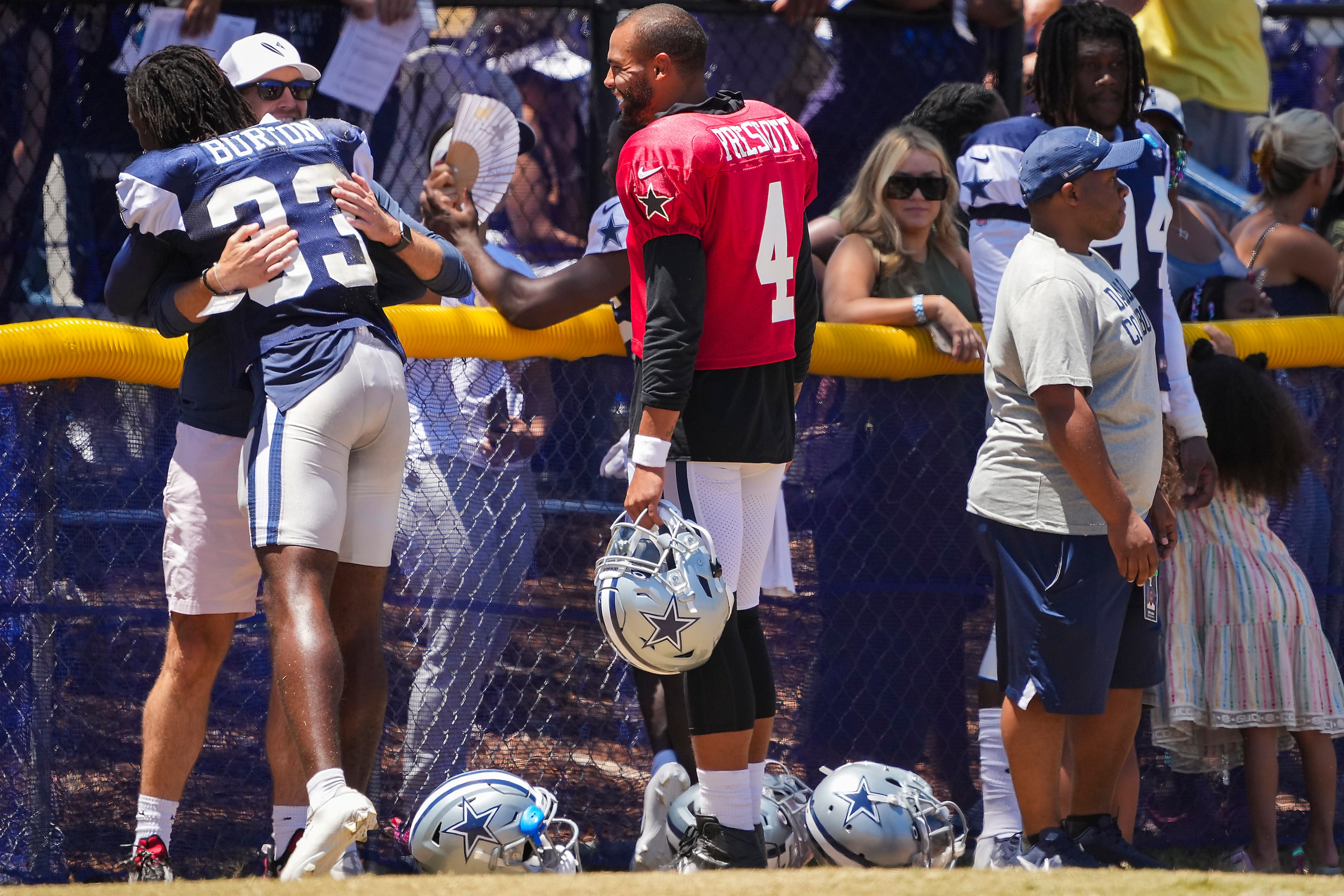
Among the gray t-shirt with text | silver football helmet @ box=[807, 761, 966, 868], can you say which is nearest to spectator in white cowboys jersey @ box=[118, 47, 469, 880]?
silver football helmet @ box=[807, 761, 966, 868]

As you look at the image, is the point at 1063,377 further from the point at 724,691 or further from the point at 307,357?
the point at 307,357

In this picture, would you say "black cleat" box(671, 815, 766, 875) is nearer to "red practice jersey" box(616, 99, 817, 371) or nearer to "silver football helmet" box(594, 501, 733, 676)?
"silver football helmet" box(594, 501, 733, 676)

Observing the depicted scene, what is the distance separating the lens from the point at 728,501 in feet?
11.9

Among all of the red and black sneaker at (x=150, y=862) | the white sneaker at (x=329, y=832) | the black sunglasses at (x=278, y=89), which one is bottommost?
the red and black sneaker at (x=150, y=862)

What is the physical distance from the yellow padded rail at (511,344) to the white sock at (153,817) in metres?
1.09

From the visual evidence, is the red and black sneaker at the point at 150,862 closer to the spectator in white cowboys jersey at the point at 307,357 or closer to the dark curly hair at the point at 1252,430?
the spectator in white cowboys jersey at the point at 307,357

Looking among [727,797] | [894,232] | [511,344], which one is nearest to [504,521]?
[511,344]

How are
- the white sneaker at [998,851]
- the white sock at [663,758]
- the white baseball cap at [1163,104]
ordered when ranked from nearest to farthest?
the white sneaker at [998,851]
the white sock at [663,758]
the white baseball cap at [1163,104]

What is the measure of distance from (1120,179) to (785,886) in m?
2.18

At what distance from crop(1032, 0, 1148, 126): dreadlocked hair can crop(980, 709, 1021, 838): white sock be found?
5.69 feet

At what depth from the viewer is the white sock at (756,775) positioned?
3.74 meters

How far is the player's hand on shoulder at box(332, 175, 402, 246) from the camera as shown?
3.46 metres

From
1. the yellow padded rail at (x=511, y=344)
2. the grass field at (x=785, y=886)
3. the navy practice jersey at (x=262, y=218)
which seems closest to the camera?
the grass field at (x=785, y=886)

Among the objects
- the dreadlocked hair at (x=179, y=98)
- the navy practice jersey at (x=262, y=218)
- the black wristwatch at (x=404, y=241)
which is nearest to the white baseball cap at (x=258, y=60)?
the dreadlocked hair at (x=179, y=98)
